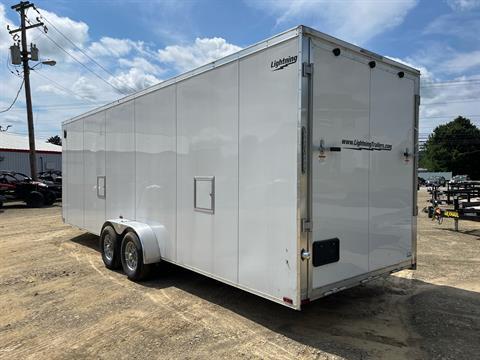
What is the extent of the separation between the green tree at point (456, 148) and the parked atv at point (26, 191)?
6355cm

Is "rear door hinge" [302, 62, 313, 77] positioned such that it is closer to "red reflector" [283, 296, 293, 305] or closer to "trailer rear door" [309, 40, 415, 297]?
"trailer rear door" [309, 40, 415, 297]

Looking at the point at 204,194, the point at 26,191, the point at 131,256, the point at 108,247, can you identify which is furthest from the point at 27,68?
the point at 204,194

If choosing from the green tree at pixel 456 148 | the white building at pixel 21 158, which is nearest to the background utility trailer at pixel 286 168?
the white building at pixel 21 158

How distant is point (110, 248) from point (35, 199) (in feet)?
48.7

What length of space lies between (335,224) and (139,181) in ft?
11.9

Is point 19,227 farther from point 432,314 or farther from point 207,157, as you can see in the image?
point 432,314

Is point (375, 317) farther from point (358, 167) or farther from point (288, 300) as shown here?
point (358, 167)

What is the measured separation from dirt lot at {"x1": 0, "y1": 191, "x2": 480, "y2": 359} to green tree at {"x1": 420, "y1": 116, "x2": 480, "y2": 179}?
6686 cm

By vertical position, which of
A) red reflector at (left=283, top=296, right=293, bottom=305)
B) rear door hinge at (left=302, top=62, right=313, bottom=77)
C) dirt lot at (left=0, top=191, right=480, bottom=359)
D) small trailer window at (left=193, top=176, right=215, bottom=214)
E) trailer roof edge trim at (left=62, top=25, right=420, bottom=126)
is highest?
trailer roof edge trim at (left=62, top=25, right=420, bottom=126)

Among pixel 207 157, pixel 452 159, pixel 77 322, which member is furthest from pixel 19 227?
pixel 452 159

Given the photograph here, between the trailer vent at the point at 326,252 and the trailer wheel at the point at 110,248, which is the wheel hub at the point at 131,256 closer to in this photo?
the trailer wheel at the point at 110,248

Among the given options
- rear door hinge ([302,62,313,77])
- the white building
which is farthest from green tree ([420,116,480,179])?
rear door hinge ([302,62,313,77])

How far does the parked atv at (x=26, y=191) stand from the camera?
19.7 m

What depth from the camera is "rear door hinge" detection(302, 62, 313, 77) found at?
3.77 metres
